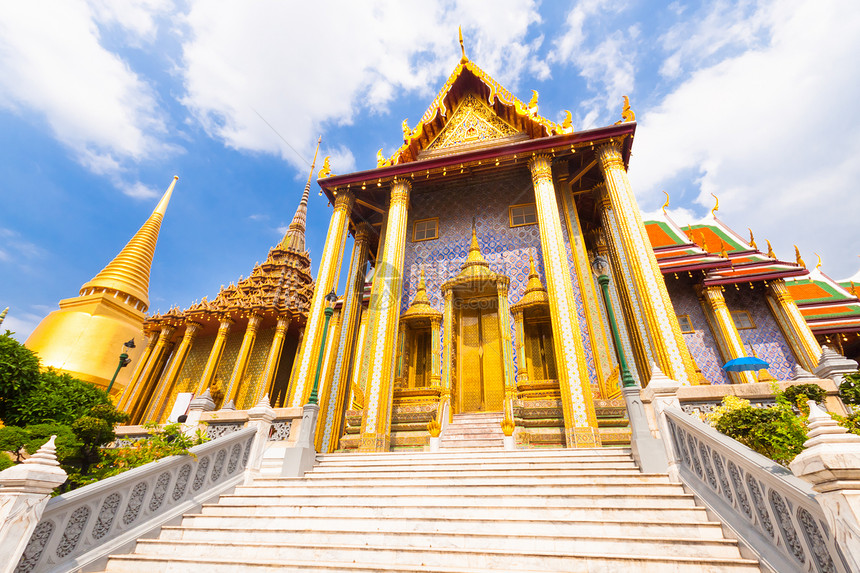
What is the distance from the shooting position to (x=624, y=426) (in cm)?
816

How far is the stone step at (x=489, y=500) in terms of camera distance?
409cm

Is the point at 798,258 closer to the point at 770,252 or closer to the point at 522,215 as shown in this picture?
the point at 770,252

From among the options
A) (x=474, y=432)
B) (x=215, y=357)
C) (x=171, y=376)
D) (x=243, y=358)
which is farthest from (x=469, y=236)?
(x=171, y=376)

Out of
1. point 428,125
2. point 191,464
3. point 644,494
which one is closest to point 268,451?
point 191,464

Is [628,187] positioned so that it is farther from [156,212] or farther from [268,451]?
[156,212]

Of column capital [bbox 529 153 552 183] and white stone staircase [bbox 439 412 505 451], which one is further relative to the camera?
column capital [bbox 529 153 552 183]

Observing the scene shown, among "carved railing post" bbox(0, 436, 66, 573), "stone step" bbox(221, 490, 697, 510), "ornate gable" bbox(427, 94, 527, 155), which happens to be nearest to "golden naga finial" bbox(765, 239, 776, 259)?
"ornate gable" bbox(427, 94, 527, 155)

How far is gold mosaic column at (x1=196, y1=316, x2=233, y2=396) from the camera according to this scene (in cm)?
1697

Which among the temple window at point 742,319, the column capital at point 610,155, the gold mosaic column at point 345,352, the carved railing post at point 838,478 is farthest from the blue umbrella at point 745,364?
the gold mosaic column at point 345,352

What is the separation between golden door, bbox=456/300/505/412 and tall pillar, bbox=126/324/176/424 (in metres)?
15.6

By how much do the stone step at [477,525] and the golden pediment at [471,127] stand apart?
11790 millimetres

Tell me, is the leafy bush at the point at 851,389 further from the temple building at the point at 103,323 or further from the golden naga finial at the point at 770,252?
the temple building at the point at 103,323

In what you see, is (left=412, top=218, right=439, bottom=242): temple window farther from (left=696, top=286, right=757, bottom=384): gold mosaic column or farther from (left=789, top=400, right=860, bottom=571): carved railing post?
(left=789, top=400, right=860, bottom=571): carved railing post

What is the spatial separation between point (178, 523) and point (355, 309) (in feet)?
26.2
